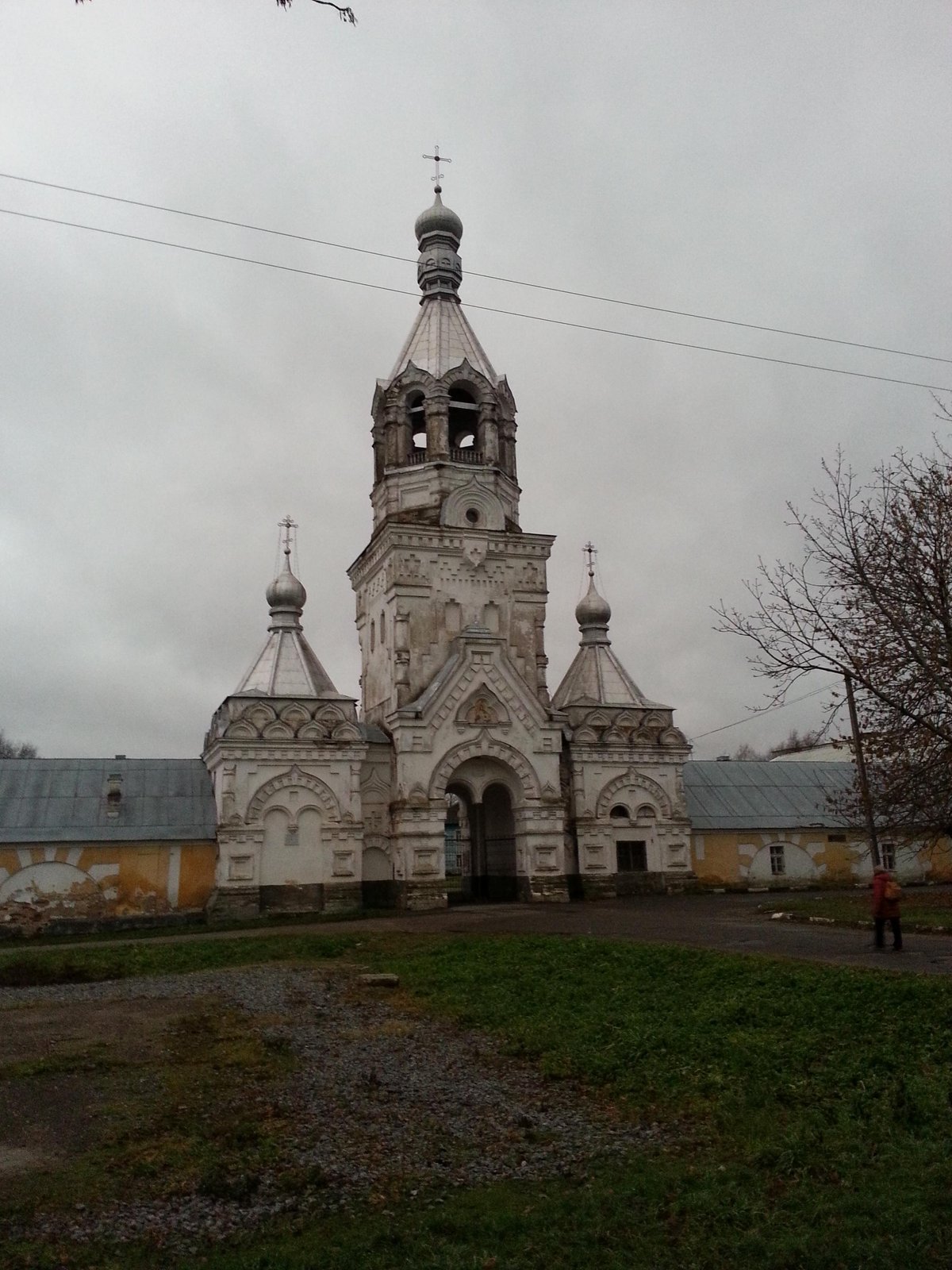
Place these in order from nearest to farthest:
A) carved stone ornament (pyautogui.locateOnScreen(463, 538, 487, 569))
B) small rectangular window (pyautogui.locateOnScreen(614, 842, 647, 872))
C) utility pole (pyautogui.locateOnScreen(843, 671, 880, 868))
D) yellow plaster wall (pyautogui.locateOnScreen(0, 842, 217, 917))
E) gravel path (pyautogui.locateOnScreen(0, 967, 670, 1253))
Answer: gravel path (pyautogui.locateOnScreen(0, 967, 670, 1253))
utility pole (pyautogui.locateOnScreen(843, 671, 880, 868))
yellow plaster wall (pyautogui.locateOnScreen(0, 842, 217, 917))
small rectangular window (pyautogui.locateOnScreen(614, 842, 647, 872))
carved stone ornament (pyautogui.locateOnScreen(463, 538, 487, 569))

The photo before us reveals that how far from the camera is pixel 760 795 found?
102 feet

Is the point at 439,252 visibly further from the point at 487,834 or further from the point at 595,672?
the point at 487,834

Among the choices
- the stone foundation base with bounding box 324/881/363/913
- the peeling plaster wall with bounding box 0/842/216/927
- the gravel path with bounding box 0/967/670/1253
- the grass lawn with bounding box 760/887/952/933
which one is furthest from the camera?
the stone foundation base with bounding box 324/881/363/913

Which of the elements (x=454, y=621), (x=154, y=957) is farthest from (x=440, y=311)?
(x=154, y=957)

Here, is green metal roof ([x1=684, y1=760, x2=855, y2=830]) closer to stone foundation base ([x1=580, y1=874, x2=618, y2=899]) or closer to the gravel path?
stone foundation base ([x1=580, y1=874, x2=618, y2=899])

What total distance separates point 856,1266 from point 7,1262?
3833 mm

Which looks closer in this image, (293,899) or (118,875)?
(118,875)

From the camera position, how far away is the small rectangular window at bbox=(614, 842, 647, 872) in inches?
1085

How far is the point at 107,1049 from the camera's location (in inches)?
349

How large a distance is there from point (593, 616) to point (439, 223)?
12921 mm

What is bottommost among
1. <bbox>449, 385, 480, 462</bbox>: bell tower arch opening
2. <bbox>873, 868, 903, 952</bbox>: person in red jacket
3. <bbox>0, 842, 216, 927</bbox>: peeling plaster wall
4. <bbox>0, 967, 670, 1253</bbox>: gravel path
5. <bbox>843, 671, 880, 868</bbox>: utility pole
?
<bbox>0, 967, 670, 1253</bbox>: gravel path

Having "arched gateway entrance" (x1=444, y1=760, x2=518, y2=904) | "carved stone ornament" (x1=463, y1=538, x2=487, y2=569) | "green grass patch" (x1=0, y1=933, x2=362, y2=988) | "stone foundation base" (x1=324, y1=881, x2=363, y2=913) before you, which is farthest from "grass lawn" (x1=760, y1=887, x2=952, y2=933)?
"carved stone ornament" (x1=463, y1=538, x2=487, y2=569)

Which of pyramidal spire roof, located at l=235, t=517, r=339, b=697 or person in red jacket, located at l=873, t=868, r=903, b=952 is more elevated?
pyramidal spire roof, located at l=235, t=517, r=339, b=697

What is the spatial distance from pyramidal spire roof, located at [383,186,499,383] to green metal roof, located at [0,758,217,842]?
12976 mm
